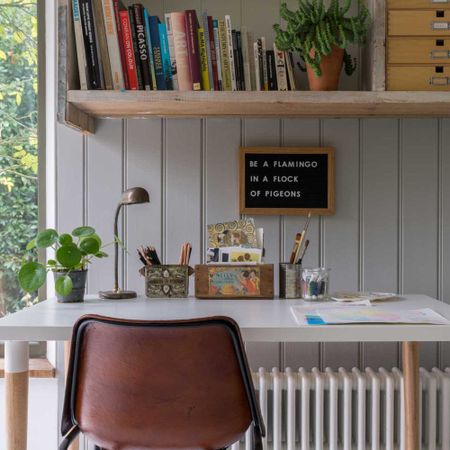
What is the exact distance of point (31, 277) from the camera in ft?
5.35

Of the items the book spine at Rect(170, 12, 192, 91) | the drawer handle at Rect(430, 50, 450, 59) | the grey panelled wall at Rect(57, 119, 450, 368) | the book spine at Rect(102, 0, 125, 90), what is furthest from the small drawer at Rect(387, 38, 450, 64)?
the book spine at Rect(102, 0, 125, 90)

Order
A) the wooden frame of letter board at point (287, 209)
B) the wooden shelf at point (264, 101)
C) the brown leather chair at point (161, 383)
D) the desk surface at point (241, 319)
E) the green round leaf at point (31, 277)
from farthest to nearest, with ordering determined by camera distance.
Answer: the wooden frame of letter board at point (287, 209) → the wooden shelf at point (264, 101) → the green round leaf at point (31, 277) → the desk surface at point (241, 319) → the brown leather chair at point (161, 383)

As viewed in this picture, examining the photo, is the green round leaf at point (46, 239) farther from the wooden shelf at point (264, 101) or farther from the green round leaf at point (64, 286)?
the wooden shelf at point (264, 101)

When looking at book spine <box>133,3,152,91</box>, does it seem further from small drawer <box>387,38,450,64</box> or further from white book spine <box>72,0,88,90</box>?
small drawer <box>387,38,450,64</box>

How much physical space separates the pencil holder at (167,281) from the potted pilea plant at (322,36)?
72 centimetres

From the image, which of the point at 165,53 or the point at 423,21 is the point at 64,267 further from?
the point at 423,21

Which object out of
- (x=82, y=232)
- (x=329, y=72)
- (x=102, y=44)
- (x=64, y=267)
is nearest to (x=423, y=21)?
(x=329, y=72)

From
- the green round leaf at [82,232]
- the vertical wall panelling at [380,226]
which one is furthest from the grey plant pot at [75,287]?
the vertical wall panelling at [380,226]

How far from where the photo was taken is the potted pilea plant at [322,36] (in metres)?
1.74

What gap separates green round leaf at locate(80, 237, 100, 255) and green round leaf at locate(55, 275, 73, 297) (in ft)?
0.33

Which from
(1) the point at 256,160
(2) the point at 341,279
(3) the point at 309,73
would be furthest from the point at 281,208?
(3) the point at 309,73

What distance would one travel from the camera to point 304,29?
5.85 feet

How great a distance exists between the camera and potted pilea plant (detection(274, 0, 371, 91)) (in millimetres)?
1744

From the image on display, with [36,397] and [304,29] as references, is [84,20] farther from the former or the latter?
[36,397]
